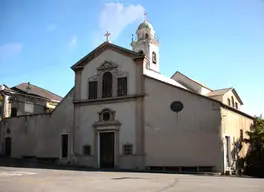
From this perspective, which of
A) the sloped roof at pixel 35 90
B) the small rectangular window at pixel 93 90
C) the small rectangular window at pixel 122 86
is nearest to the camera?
the small rectangular window at pixel 122 86

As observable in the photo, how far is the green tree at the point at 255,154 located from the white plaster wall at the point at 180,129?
5641 mm

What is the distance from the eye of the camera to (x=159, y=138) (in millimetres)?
24000

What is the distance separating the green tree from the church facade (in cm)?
82

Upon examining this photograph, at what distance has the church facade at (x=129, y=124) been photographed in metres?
22.7

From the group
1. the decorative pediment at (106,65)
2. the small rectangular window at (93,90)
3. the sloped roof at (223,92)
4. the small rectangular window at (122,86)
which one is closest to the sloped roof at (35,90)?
the small rectangular window at (93,90)

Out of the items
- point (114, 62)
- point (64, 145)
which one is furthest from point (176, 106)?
point (64, 145)

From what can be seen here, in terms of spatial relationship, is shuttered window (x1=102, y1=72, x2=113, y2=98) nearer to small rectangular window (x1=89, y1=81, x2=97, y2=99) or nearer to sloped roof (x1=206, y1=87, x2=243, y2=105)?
small rectangular window (x1=89, y1=81, x2=97, y2=99)

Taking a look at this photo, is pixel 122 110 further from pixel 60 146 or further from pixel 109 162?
pixel 60 146

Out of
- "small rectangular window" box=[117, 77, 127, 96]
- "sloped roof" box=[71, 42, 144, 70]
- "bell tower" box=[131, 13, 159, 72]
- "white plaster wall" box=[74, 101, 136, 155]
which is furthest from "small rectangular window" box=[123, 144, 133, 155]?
"bell tower" box=[131, 13, 159, 72]

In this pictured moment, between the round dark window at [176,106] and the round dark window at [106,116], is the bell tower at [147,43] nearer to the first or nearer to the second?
the round dark window at [106,116]

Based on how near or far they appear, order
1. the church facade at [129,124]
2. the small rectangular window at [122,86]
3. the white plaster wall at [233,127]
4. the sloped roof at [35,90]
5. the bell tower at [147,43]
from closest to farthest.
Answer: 1. the church facade at [129,124]
2. the white plaster wall at [233,127]
3. the small rectangular window at [122,86]
4. the sloped roof at [35,90]
5. the bell tower at [147,43]

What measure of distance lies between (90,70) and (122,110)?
5.12 metres

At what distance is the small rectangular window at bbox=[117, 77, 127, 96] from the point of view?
26.5 metres

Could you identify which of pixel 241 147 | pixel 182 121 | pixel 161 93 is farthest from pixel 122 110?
pixel 241 147
